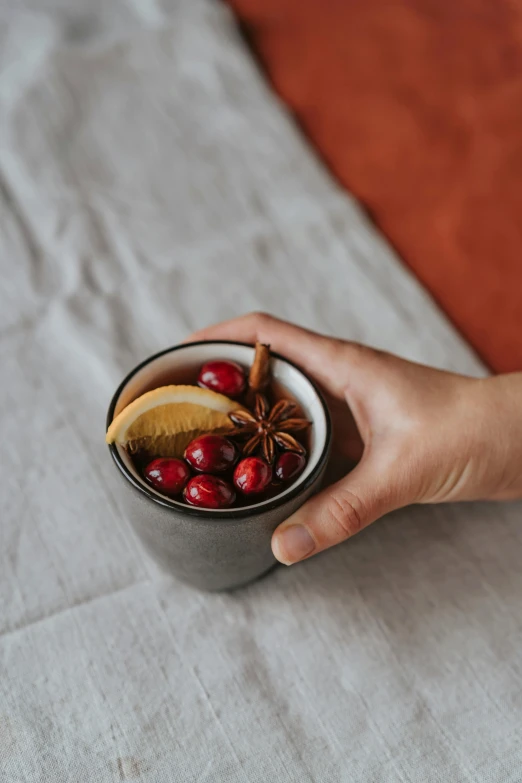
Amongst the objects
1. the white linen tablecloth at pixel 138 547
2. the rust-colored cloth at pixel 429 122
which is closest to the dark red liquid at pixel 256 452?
the white linen tablecloth at pixel 138 547

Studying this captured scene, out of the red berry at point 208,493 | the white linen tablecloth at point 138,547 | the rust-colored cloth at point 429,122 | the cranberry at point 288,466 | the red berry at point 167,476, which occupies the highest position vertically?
the rust-colored cloth at point 429,122

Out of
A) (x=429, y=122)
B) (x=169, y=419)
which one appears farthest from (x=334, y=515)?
(x=429, y=122)

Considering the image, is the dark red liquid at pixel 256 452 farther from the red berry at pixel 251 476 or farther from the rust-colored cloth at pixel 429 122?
the rust-colored cloth at pixel 429 122

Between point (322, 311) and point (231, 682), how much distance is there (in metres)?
0.43

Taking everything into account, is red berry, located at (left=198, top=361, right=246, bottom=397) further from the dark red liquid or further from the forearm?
the forearm

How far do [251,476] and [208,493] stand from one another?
1.4 inches

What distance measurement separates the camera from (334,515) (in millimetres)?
569

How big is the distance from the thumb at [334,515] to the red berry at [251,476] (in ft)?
0.11

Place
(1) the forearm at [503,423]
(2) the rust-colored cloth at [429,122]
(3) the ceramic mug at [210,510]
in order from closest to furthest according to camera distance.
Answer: (3) the ceramic mug at [210,510], (1) the forearm at [503,423], (2) the rust-colored cloth at [429,122]

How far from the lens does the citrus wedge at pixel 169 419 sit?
55 cm

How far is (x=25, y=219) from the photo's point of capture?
0.93m

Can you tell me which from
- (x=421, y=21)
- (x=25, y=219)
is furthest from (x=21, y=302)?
(x=421, y=21)

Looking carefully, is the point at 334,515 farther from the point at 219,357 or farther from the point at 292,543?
the point at 219,357

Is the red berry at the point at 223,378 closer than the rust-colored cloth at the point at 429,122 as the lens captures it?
Yes
